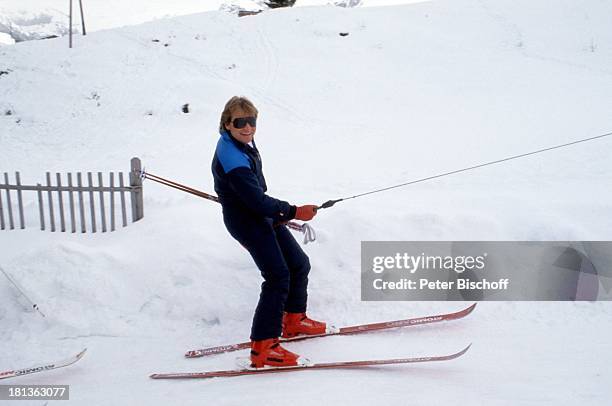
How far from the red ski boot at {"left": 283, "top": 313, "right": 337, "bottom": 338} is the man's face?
174 centimetres

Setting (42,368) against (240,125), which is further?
(42,368)

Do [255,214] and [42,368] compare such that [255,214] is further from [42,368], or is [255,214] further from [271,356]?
[42,368]

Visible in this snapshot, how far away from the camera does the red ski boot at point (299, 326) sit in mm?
4086

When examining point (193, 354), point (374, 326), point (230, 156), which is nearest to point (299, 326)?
point (374, 326)

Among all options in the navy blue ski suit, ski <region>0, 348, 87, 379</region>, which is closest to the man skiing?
the navy blue ski suit

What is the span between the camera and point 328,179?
9.30m

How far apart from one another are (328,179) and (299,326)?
549 centimetres

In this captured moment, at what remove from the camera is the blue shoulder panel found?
3285mm

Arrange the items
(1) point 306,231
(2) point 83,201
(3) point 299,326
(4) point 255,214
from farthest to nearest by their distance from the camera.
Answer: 1. (2) point 83,201
2. (1) point 306,231
3. (3) point 299,326
4. (4) point 255,214

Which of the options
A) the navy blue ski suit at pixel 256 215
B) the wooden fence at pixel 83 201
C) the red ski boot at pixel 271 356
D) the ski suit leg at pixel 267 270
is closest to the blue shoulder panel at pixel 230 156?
the navy blue ski suit at pixel 256 215

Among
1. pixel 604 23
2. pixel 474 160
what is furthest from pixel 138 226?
pixel 604 23

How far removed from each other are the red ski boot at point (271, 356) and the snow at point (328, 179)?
154 mm

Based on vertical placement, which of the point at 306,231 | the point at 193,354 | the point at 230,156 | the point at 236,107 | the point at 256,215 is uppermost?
the point at 236,107

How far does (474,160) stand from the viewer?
9.59m
